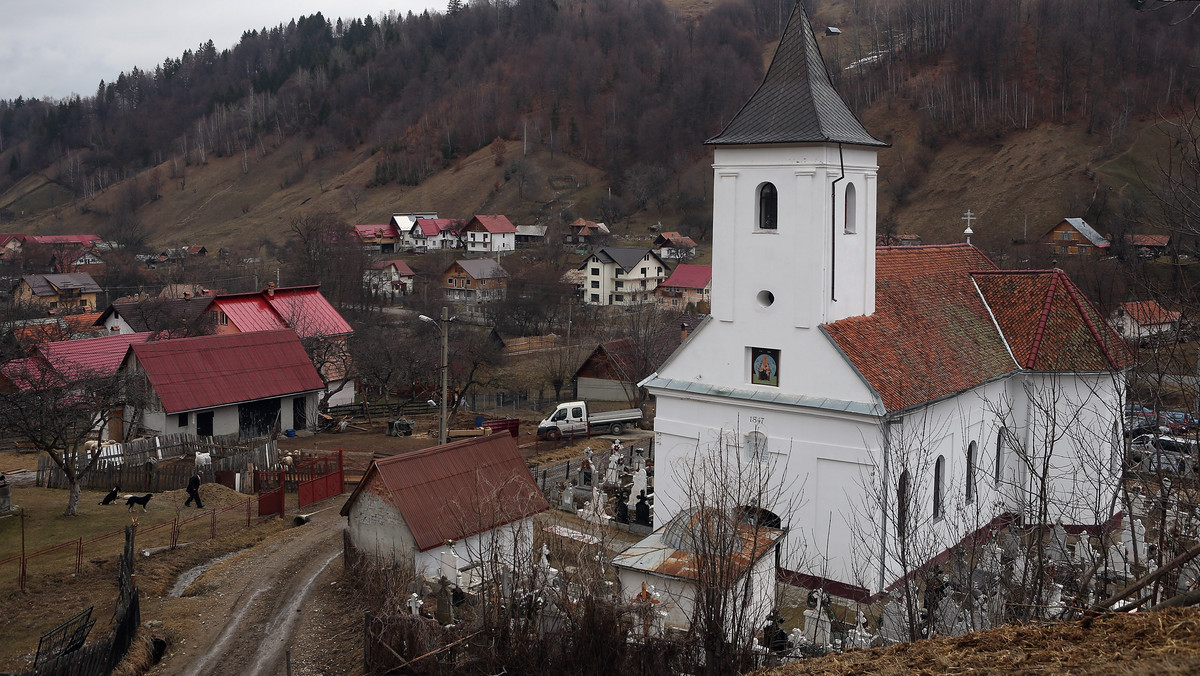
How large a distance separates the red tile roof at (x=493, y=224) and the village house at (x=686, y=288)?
100 feet

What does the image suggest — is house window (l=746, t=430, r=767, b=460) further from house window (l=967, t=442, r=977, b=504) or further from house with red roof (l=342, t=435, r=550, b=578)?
house window (l=967, t=442, r=977, b=504)

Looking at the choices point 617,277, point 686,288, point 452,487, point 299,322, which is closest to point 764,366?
point 452,487

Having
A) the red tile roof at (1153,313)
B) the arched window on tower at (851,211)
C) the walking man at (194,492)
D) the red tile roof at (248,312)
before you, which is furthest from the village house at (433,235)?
the red tile roof at (1153,313)

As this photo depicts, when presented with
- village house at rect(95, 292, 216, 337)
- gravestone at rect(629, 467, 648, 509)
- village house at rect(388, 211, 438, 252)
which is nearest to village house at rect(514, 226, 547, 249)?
village house at rect(388, 211, 438, 252)

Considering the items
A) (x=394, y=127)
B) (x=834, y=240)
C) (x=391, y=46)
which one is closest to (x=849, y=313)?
(x=834, y=240)

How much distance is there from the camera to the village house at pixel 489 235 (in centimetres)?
10238

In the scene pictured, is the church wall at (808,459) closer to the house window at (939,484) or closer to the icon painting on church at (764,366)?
the icon painting on church at (764,366)

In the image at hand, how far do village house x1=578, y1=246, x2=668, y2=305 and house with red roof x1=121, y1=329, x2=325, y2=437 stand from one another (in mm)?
42785

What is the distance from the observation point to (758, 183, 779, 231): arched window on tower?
2022 cm

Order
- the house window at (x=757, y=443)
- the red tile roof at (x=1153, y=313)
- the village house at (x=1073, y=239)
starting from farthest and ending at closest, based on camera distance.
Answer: the village house at (x=1073, y=239) → the house window at (x=757, y=443) → the red tile roof at (x=1153, y=313)

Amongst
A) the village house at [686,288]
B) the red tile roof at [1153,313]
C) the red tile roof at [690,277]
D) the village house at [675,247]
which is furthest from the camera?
the village house at [675,247]

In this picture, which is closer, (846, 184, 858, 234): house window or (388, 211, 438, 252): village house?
(846, 184, 858, 234): house window

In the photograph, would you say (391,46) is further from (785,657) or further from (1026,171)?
(785,657)

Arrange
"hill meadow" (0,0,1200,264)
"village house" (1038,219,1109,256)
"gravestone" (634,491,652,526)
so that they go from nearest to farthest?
"gravestone" (634,491,652,526) → "village house" (1038,219,1109,256) → "hill meadow" (0,0,1200,264)
